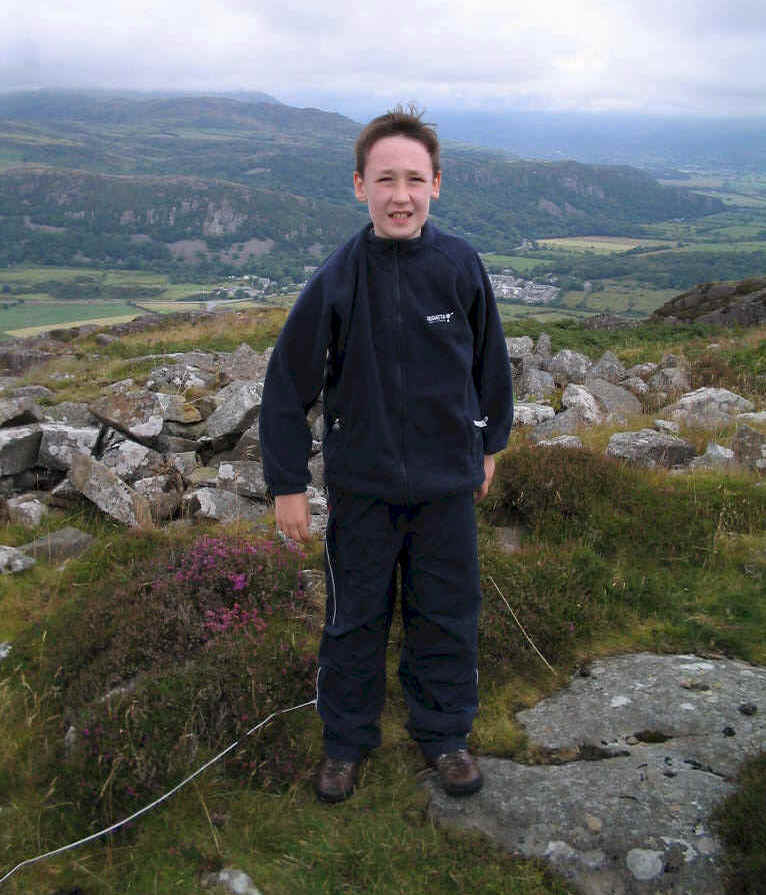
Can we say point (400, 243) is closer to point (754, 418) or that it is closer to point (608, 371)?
point (754, 418)

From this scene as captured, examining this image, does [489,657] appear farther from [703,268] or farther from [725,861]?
[703,268]

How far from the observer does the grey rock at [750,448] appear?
6719 millimetres

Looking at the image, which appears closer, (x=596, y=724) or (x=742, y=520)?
(x=596, y=724)

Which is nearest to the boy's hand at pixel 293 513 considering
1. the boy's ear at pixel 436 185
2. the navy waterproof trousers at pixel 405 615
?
the navy waterproof trousers at pixel 405 615

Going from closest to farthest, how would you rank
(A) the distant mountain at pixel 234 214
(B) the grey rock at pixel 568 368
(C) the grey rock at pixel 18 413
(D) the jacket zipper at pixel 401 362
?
(D) the jacket zipper at pixel 401 362, (C) the grey rock at pixel 18 413, (B) the grey rock at pixel 568 368, (A) the distant mountain at pixel 234 214

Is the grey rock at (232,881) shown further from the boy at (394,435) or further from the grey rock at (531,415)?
the grey rock at (531,415)

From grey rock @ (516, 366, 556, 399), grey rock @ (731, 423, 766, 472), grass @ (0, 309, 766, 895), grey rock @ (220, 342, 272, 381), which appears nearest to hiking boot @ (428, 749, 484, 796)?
grass @ (0, 309, 766, 895)

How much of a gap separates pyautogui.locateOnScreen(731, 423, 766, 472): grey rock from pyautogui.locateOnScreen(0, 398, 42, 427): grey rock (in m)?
7.79

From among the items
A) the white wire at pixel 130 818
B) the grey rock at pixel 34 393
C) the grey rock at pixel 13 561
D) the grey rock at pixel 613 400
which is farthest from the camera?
the grey rock at pixel 34 393

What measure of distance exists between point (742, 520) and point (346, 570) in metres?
3.89

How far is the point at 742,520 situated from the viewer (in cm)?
569

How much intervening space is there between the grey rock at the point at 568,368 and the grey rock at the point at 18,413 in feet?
28.1

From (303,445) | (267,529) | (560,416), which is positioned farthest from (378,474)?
(560,416)

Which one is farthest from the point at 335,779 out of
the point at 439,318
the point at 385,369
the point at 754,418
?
the point at 754,418
